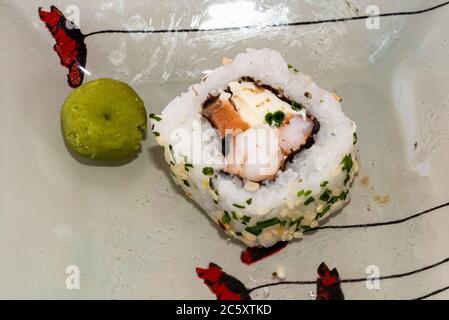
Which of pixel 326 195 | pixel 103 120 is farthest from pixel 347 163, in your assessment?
pixel 103 120

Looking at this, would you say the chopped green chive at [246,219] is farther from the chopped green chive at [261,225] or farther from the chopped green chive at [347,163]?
the chopped green chive at [347,163]

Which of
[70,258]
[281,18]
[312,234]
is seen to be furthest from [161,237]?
[281,18]

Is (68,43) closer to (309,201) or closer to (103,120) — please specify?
(103,120)

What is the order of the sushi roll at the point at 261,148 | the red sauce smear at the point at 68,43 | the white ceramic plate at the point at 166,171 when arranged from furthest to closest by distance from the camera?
the red sauce smear at the point at 68,43, the white ceramic plate at the point at 166,171, the sushi roll at the point at 261,148

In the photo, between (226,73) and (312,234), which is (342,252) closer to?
(312,234)

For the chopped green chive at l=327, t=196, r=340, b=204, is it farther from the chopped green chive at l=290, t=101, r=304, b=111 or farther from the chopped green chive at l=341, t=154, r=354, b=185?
the chopped green chive at l=290, t=101, r=304, b=111

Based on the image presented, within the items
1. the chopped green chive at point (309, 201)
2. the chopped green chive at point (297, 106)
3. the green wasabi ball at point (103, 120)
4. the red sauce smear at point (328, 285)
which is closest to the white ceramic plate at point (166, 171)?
the red sauce smear at point (328, 285)
